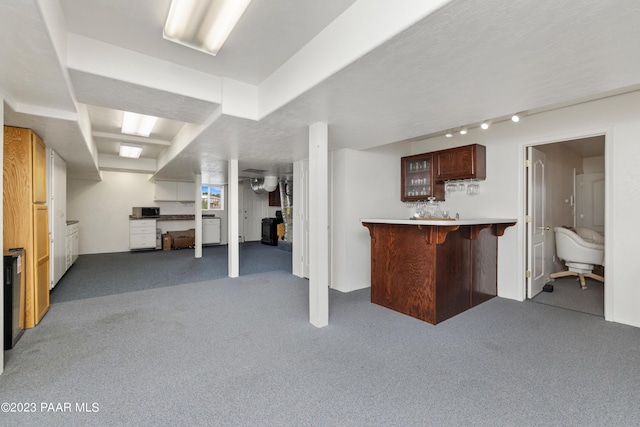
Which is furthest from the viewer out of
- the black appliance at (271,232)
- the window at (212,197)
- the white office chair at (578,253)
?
the window at (212,197)

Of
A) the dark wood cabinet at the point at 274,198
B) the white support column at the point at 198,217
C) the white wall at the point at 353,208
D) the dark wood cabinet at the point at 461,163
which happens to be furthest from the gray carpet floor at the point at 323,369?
the dark wood cabinet at the point at 274,198

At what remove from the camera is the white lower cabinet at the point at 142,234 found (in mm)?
8188

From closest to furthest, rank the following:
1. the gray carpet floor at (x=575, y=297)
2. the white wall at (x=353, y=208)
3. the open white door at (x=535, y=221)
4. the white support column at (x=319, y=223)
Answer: the white support column at (x=319, y=223)
the gray carpet floor at (x=575, y=297)
the open white door at (x=535, y=221)
the white wall at (x=353, y=208)

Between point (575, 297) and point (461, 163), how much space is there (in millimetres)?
2340

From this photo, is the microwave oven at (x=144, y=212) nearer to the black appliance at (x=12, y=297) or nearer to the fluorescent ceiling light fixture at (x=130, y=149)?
the fluorescent ceiling light fixture at (x=130, y=149)

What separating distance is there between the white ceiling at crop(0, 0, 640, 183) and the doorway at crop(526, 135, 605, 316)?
2.07 metres

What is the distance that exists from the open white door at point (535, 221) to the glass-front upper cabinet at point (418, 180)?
117cm

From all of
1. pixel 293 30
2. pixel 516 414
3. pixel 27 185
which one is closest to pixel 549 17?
pixel 293 30

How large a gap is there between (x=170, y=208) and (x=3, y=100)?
7.44 meters

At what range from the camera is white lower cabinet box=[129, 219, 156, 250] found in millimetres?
8188

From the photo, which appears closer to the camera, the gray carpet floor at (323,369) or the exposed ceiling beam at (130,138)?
the gray carpet floor at (323,369)

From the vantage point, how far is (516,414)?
1.63 m

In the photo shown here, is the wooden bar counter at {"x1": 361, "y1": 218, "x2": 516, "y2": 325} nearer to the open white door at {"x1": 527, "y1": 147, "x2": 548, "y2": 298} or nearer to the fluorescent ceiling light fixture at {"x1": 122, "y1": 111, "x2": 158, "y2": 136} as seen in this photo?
the open white door at {"x1": 527, "y1": 147, "x2": 548, "y2": 298}

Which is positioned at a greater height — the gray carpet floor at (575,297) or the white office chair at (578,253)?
the white office chair at (578,253)
